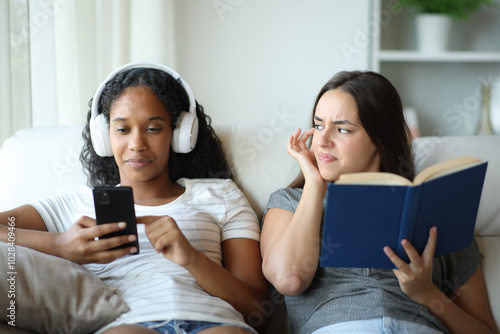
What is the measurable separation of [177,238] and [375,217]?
1.35 ft

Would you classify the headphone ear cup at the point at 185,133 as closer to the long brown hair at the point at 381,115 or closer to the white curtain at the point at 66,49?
the long brown hair at the point at 381,115

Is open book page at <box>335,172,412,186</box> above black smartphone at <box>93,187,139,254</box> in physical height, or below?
above

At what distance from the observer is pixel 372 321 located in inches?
43.4

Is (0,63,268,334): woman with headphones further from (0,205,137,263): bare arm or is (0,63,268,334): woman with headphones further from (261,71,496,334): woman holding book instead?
(261,71,496,334): woman holding book

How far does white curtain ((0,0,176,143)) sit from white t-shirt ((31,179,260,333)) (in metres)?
0.45

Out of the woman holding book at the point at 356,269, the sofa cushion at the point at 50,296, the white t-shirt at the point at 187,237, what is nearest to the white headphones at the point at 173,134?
the white t-shirt at the point at 187,237

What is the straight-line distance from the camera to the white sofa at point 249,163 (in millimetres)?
1441

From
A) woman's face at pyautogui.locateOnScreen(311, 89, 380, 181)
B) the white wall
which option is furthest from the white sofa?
the white wall

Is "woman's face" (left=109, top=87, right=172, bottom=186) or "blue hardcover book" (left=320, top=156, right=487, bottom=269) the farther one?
"woman's face" (left=109, top=87, right=172, bottom=186)

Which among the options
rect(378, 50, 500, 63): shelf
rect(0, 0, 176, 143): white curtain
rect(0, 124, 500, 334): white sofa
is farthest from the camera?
rect(378, 50, 500, 63): shelf

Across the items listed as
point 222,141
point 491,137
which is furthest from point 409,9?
point 222,141

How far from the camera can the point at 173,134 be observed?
55.2 inches

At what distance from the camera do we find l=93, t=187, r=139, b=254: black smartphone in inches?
40.5

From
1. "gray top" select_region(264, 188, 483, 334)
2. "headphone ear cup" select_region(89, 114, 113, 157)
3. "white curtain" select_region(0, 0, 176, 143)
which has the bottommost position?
"gray top" select_region(264, 188, 483, 334)
